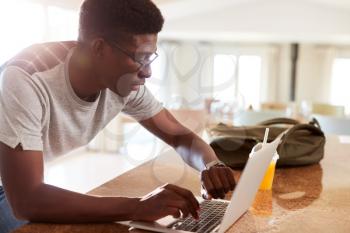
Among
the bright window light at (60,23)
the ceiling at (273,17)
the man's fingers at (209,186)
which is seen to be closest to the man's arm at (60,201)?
the man's fingers at (209,186)

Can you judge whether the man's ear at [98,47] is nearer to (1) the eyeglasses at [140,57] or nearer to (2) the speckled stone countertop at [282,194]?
(1) the eyeglasses at [140,57]

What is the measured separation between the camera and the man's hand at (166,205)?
824mm

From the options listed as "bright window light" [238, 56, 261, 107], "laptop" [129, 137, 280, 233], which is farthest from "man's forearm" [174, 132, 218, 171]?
"bright window light" [238, 56, 261, 107]

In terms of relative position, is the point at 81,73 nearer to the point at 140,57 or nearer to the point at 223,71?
the point at 140,57

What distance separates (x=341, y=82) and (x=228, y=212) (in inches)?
272

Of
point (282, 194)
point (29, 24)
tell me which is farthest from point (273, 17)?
point (282, 194)

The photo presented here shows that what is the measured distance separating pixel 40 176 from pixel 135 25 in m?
0.40

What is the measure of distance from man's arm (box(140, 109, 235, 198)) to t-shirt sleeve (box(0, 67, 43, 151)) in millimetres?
409

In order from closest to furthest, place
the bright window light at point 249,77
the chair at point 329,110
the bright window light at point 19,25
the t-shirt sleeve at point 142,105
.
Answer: the t-shirt sleeve at point 142,105, the bright window light at point 19,25, the chair at point 329,110, the bright window light at point 249,77

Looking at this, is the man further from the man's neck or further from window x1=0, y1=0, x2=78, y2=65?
window x1=0, y1=0, x2=78, y2=65

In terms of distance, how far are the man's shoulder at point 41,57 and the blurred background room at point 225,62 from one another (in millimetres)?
653

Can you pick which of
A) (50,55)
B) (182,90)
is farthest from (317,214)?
(182,90)

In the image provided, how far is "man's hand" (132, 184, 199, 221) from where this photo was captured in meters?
0.82

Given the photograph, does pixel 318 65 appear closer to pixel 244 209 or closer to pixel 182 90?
pixel 182 90
